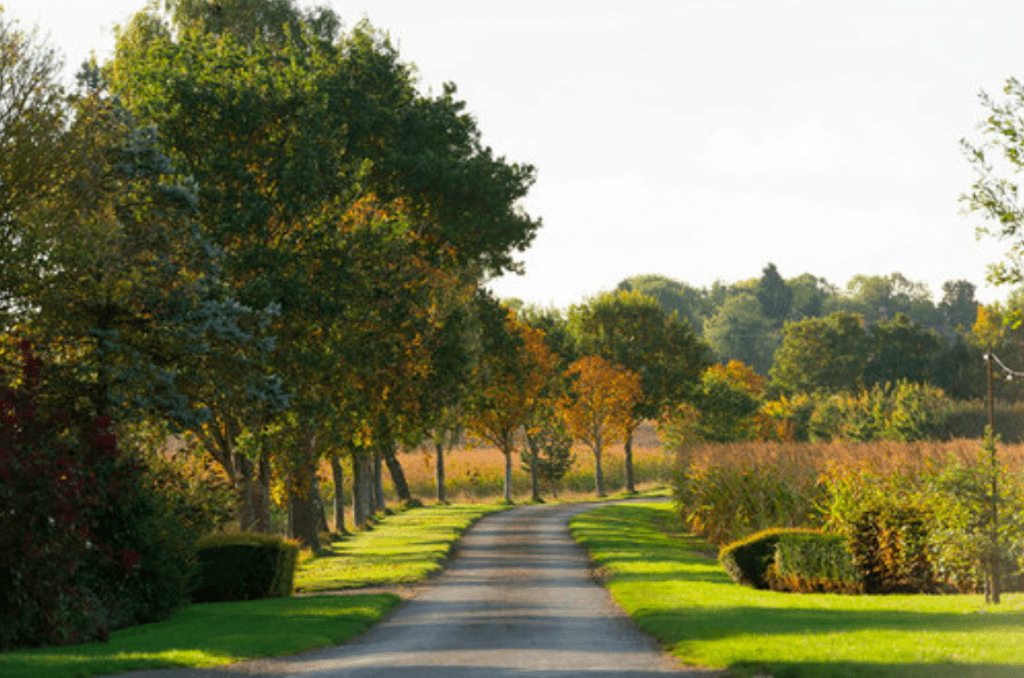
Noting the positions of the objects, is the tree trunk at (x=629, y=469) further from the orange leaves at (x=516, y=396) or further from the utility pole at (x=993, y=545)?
the utility pole at (x=993, y=545)

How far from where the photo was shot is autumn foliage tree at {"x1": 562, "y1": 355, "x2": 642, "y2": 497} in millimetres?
88438

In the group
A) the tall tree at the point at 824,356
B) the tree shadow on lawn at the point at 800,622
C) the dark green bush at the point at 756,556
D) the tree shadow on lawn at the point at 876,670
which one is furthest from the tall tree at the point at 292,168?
the tall tree at the point at 824,356

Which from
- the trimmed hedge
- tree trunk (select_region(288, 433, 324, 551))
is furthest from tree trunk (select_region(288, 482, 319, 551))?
the trimmed hedge

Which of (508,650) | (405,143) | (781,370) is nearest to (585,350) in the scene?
(781,370)

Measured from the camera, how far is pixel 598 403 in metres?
88.8

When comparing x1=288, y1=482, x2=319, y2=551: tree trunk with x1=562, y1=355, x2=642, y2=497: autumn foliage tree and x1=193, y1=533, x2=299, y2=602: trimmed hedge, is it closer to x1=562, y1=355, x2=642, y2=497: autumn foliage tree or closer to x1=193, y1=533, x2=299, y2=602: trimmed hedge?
x1=193, y1=533, x2=299, y2=602: trimmed hedge

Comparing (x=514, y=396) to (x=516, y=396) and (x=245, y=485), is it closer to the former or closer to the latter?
(x=516, y=396)

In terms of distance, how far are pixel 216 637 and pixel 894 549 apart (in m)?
17.2

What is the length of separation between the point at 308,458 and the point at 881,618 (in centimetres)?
2519

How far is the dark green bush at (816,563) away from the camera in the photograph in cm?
3238

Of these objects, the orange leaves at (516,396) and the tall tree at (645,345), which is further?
the tall tree at (645,345)

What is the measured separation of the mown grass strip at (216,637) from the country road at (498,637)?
629 millimetres

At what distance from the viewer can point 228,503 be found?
35.4 metres

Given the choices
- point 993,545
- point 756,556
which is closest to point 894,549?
point 756,556
